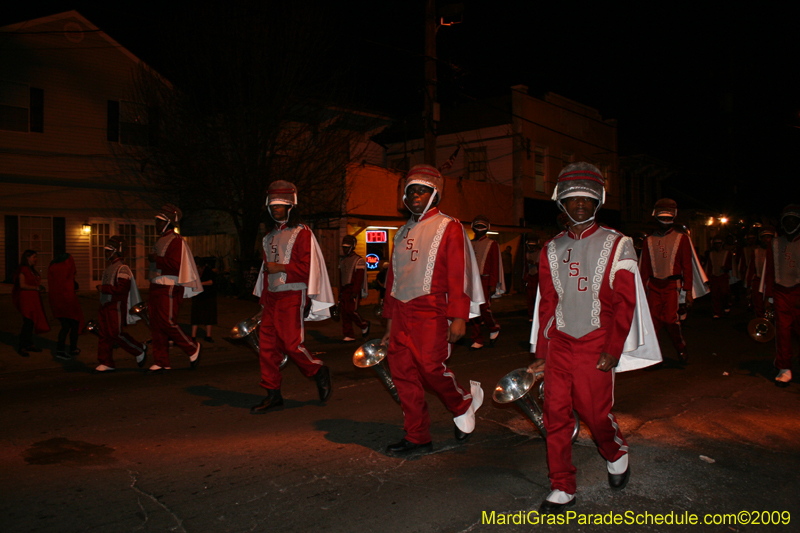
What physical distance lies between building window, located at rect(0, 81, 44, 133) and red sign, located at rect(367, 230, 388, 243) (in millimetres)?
10146

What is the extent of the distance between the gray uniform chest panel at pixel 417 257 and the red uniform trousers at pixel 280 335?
148 cm

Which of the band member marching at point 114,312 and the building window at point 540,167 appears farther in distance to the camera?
the building window at point 540,167

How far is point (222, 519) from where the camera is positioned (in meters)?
3.38

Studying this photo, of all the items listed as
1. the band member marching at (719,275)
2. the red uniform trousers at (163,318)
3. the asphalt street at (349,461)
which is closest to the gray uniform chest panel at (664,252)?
the asphalt street at (349,461)

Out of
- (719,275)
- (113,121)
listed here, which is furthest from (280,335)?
(113,121)

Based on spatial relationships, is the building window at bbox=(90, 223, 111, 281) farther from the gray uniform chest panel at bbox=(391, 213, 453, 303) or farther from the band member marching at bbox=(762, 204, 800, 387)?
the band member marching at bbox=(762, 204, 800, 387)

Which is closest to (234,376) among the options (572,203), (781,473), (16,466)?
(16,466)

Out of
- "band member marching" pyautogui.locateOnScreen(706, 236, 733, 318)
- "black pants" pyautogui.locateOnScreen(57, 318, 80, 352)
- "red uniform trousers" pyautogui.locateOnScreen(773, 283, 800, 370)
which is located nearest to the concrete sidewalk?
"black pants" pyautogui.locateOnScreen(57, 318, 80, 352)

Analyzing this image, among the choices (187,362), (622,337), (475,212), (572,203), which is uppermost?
(475,212)

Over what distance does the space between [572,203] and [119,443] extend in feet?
13.2

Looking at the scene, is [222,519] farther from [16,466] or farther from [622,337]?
[622,337]

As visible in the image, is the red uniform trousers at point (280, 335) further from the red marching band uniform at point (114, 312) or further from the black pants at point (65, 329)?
the black pants at point (65, 329)

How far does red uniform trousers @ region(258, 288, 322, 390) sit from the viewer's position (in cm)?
562

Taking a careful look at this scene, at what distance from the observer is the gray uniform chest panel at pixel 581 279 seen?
357 centimetres
